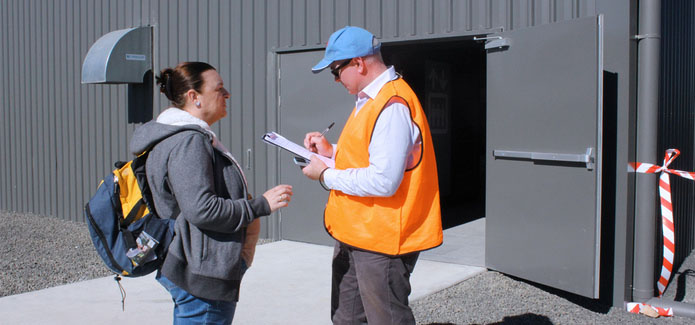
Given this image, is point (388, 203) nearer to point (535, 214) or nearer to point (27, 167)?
point (535, 214)

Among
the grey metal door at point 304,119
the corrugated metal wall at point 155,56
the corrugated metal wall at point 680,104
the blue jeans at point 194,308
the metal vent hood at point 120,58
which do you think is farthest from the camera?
the metal vent hood at point 120,58

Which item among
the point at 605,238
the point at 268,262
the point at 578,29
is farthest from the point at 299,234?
the point at 578,29

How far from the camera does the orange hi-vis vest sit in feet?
8.98

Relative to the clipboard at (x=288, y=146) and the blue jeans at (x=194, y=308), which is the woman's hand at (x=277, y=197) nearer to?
the clipboard at (x=288, y=146)

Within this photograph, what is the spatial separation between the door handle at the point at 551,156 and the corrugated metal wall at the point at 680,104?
1.40 meters

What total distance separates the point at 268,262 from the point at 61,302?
208 centimetres

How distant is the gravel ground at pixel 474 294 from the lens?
4.79m

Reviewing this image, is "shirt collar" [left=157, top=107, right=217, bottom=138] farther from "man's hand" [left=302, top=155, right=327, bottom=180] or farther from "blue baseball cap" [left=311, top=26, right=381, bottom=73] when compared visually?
"blue baseball cap" [left=311, top=26, right=381, bottom=73]

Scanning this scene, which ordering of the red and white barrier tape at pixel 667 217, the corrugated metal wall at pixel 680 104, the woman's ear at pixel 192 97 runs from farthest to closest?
the corrugated metal wall at pixel 680 104 → the red and white barrier tape at pixel 667 217 → the woman's ear at pixel 192 97

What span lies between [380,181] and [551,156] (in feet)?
9.31

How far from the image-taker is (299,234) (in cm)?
765

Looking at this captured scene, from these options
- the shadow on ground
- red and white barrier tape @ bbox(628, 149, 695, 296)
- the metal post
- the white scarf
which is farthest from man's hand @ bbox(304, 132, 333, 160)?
red and white barrier tape @ bbox(628, 149, 695, 296)

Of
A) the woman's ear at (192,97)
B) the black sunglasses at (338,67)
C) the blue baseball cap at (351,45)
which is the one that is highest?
the blue baseball cap at (351,45)

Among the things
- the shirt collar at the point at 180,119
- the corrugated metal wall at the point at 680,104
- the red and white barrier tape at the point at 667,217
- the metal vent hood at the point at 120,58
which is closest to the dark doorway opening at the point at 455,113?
the corrugated metal wall at the point at 680,104
